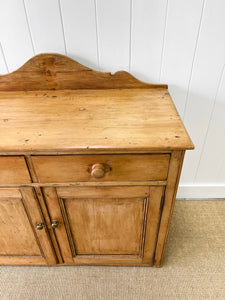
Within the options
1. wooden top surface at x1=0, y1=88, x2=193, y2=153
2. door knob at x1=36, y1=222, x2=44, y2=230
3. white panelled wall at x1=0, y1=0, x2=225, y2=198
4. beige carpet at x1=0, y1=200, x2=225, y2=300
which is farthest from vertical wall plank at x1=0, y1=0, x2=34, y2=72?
beige carpet at x1=0, y1=200, x2=225, y2=300

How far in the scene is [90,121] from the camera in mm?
764

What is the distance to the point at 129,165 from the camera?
0.71m

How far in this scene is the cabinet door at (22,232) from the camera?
0.82 metres

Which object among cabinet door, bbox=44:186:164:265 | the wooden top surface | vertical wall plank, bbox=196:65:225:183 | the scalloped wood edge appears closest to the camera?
the wooden top surface

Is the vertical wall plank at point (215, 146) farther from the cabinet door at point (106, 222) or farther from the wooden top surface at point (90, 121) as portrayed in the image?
the cabinet door at point (106, 222)

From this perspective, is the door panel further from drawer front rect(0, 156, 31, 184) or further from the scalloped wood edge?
the scalloped wood edge

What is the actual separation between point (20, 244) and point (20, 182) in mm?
415

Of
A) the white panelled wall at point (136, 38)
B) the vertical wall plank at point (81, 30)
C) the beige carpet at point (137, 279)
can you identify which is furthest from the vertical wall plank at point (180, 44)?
the beige carpet at point (137, 279)

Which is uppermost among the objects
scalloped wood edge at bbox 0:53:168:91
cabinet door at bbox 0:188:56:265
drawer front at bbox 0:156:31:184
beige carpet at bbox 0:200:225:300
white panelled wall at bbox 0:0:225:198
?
white panelled wall at bbox 0:0:225:198

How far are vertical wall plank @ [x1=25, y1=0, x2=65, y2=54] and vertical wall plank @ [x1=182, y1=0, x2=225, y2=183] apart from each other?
24.6 inches

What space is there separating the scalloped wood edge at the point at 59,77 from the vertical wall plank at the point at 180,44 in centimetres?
9

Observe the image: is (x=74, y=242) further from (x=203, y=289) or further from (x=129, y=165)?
(x=203, y=289)

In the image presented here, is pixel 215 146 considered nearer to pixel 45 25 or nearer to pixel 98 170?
pixel 98 170

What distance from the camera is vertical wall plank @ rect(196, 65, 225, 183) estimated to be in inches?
43.5
